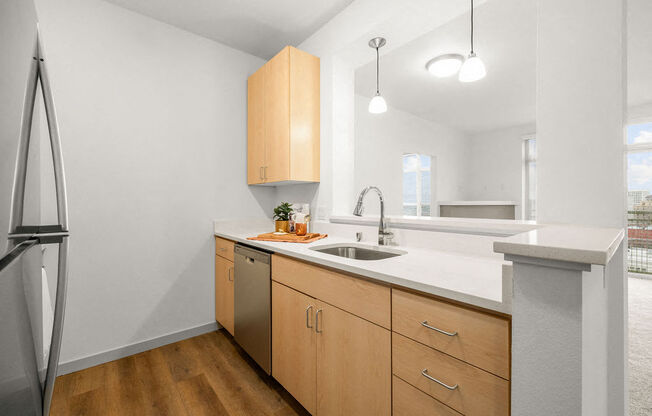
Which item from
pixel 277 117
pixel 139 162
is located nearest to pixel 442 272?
pixel 277 117

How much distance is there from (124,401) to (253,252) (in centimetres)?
107

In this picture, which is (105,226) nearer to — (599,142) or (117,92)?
(117,92)

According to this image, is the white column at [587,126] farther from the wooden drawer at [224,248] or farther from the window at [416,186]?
the window at [416,186]

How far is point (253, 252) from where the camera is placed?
71.3 inches

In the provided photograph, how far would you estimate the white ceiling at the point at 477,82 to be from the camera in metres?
2.36

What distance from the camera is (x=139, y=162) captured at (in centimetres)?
212

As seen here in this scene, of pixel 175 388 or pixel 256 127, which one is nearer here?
pixel 175 388

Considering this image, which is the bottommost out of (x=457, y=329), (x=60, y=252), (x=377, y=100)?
(x=457, y=329)

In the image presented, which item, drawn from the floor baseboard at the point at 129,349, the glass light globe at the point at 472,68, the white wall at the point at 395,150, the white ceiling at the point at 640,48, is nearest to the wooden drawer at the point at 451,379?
the glass light globe at the point at 472,68

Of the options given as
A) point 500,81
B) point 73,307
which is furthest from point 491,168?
point 73,307

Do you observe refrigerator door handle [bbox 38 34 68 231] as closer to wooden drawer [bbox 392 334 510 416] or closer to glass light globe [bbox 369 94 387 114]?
wooden drawer [bbox 392 334 510 416]

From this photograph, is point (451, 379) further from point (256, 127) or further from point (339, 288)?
point (256, 127)

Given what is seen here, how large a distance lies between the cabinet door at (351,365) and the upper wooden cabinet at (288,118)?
125 cm

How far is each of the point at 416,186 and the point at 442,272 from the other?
436 centimetres
